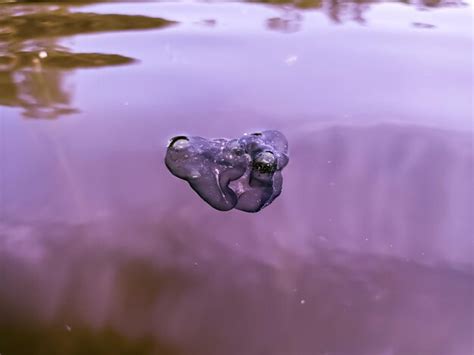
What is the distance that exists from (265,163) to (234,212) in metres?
0.08

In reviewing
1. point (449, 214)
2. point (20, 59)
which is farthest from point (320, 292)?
point (20, 59)

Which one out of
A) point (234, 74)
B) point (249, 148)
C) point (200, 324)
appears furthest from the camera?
point (234, 74)

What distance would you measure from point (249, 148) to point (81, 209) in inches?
9.4

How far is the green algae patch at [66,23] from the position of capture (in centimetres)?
92

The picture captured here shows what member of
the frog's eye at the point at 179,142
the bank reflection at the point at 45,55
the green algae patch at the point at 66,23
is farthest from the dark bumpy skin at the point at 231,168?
the green algae patch at the point at 66,23

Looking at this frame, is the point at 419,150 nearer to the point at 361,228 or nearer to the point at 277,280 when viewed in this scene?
the point at 361,228

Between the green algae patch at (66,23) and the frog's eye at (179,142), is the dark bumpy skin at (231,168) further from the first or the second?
the green algae patch at (66,23)

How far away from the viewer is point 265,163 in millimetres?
636

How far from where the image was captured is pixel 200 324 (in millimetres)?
520

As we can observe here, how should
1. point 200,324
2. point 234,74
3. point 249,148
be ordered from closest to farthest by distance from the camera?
point 200,324 < point 249,148 < point 234,74

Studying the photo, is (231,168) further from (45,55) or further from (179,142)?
(45,55)

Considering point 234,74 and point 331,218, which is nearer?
point 331,218

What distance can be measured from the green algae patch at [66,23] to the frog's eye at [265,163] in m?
0.46

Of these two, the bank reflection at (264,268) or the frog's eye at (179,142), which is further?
the frog's eye at (179,142)
